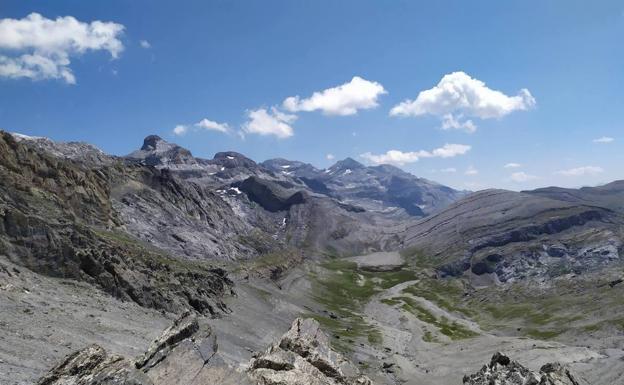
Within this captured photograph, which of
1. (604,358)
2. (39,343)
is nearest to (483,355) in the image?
(604,358)

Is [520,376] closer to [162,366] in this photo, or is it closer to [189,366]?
[189,366]

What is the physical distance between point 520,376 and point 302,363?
16.3 m

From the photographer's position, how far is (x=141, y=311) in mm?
99688

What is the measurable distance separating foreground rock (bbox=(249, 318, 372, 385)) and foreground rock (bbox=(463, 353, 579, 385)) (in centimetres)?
918

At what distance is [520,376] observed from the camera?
3678cm

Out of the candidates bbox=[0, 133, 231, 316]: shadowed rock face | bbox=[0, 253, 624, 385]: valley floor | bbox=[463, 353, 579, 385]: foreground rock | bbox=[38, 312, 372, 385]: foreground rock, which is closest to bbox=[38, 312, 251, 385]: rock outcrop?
bbox=[38, 312, 372, 385]: foreground rock

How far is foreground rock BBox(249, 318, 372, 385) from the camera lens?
29.2 metres

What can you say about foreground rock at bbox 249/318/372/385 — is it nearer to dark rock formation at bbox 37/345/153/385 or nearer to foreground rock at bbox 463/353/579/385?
dark rock formation at bbox 37/345/153/385

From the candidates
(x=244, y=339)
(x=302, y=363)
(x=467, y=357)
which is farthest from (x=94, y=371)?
(x=467, y=357)

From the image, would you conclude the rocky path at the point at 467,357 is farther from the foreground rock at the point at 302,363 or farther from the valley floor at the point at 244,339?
the foreground rock at the point at 302,363

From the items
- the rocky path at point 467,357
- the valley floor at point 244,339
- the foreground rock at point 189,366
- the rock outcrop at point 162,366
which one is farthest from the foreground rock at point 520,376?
the rocky path at point 467,357

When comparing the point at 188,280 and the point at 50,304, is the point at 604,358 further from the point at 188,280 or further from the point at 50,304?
the point at 50,304

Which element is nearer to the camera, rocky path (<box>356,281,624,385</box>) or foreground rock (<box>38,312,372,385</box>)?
foreground rock (<box>38,312,372,385</box>)

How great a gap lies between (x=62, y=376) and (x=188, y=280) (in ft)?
399
